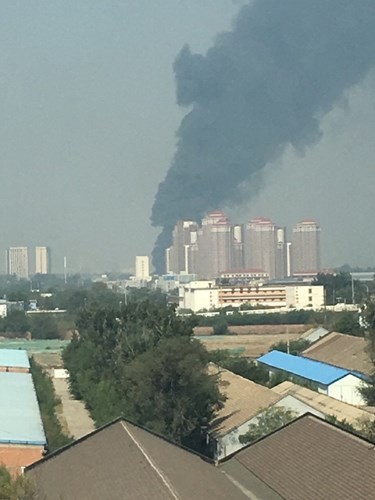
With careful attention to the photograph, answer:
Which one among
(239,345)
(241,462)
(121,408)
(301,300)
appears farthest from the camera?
(301,300)

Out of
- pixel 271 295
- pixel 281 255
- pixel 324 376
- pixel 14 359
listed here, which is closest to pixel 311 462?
pixel 324 376

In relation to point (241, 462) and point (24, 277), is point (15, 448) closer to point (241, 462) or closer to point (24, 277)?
point (241, 462)

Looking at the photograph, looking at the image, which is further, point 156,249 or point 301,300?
point 156,249

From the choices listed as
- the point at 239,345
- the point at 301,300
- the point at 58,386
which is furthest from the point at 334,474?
the point at 301,300

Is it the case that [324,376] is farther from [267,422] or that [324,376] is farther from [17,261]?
[17,261]

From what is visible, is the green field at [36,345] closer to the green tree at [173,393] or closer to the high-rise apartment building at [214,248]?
the green tree at [173,393]

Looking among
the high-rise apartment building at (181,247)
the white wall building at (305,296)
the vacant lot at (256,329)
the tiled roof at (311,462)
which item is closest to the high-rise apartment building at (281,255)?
the high-rise apartment building at (181,247)
